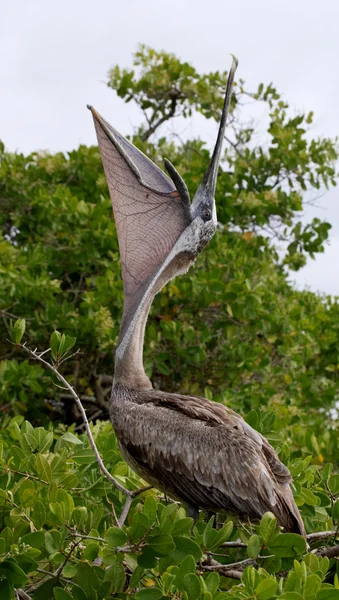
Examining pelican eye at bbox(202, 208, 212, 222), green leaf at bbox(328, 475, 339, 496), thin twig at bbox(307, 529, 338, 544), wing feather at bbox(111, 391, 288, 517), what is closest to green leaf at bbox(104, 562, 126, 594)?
wing feather at bbox(111, 391, 288, 517)

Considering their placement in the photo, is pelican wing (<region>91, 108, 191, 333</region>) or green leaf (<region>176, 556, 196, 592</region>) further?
pelican wing (<region>91, 108, 191, 333</region>)

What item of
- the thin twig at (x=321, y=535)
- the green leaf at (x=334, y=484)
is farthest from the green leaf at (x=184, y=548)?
the green leaf at (x=334, y=484)

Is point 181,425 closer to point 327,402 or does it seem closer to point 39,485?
point 39,485

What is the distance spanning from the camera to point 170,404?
136 inches

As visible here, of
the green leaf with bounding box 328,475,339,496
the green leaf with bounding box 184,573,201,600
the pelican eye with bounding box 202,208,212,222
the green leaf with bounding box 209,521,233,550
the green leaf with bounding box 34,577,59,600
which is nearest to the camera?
the green leaf with bounding box 184,573,201,600

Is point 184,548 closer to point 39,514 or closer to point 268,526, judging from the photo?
point 268,526

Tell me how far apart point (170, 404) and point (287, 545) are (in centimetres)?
104

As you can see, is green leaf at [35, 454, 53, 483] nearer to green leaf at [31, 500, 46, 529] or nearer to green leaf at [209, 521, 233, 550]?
green leaf at [31, 500, 46, 529]

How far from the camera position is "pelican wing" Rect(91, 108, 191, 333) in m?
3.73

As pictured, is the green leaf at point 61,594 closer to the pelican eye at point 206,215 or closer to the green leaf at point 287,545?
the green leaf at point 287,545

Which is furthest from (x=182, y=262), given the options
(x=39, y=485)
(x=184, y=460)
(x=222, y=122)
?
(x=39, y=485)

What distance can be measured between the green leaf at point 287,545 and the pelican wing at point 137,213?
1.43 m

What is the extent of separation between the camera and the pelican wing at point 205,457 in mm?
3141

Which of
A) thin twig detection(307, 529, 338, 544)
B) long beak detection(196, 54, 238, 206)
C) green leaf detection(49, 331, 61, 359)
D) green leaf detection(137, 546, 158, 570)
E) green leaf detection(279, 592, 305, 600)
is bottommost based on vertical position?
green leaf detection(137, 546, 158, 570)
